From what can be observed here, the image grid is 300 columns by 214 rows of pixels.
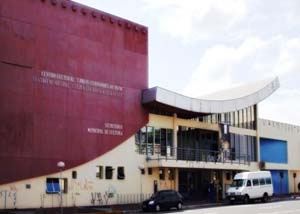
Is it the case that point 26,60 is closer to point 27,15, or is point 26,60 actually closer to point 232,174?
point 27,15

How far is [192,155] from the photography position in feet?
148

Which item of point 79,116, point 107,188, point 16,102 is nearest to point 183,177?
point 107,188

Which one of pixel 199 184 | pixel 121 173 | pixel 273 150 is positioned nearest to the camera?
pixel 121 173

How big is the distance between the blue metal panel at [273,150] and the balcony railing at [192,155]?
4441mm

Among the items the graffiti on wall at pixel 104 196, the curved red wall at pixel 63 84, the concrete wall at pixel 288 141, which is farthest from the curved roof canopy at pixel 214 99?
the graffiti on wall at pixel 104 196

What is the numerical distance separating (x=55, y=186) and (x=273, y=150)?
30694 millimetres

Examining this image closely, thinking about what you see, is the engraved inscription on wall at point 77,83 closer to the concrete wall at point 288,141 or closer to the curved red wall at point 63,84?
the curved red wall at point 63,84

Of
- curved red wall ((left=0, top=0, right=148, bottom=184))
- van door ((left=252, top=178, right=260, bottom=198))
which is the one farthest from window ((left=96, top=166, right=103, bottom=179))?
van door ((left=252, top=178, right=260, bottom=198))

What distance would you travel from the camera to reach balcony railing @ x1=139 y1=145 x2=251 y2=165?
41.5 m

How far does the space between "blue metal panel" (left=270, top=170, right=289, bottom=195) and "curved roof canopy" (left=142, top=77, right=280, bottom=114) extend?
10691mm

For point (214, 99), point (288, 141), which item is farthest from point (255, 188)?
point (288, 141)

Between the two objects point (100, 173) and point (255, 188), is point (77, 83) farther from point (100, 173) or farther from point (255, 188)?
point (255, 188)

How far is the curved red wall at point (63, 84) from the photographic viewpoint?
3297 centimetres

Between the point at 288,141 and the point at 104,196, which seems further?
the point at 288,141
